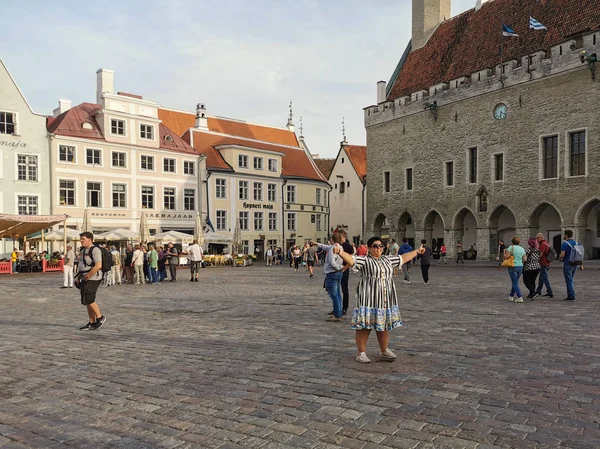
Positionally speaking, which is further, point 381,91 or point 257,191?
point 381,91

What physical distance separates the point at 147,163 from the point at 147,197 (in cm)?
244

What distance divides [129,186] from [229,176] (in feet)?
28.7

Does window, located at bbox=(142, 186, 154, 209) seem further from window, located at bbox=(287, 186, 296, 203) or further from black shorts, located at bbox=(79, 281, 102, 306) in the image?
black shorts, located at bbox=(79, 281, 102, 306)

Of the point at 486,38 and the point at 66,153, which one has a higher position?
the point at 486,38

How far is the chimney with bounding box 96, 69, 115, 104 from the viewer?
4066 cm

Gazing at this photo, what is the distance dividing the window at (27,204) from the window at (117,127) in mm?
7162

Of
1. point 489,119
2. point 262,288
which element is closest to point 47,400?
point 262,288

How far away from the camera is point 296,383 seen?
5.88 m

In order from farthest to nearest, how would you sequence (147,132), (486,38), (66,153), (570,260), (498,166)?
(486,38), (147,132), (498,166), (66,153), (570,260)

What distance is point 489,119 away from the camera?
129 feet

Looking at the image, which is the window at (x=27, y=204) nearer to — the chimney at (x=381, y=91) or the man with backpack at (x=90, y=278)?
the man with backpack at (x=90, y=278)

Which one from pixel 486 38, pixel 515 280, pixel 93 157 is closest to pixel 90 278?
pixel 515 280

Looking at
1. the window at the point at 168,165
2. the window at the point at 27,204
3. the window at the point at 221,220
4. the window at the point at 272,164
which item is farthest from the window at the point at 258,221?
the window at the point at 27,204

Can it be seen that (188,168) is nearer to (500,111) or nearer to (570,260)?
(500,111)
